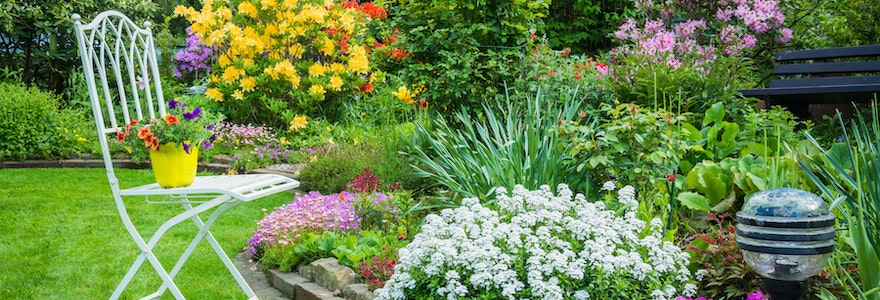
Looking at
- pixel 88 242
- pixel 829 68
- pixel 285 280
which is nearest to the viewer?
pixel 285 280

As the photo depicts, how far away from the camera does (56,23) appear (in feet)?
29.9

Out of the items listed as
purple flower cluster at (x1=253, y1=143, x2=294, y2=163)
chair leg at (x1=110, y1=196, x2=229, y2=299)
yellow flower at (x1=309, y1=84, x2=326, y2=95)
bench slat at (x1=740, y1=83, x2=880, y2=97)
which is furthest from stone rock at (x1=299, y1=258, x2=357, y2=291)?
yellow flower at (x1=309, y1=84, x2=326, y2=95)

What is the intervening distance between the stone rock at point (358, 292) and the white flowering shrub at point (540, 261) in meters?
0.59

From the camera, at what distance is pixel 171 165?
3078 mm

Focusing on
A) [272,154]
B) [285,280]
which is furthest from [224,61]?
[285,280]

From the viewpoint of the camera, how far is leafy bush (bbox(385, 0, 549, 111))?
5.79m

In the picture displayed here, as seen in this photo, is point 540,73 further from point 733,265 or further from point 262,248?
point 733,265

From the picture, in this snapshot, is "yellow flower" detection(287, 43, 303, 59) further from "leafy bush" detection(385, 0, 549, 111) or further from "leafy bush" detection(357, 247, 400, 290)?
"leafy bush" detection(357, 247, 400, 290)

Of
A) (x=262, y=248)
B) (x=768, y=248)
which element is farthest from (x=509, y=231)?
(x=262, y=248)

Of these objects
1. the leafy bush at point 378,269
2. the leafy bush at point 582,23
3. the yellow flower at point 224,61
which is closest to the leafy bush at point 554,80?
the leafy bush at point 378,269

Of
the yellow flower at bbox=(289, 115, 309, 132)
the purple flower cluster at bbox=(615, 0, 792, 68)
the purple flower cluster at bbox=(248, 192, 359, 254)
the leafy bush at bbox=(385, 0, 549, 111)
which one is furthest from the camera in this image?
the yellow flower at bbox=(289, 115, 309, 132)

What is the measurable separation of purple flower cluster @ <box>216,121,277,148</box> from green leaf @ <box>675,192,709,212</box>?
16.2 feet

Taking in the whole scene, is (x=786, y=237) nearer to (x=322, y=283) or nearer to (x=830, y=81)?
(x=322, y=283)

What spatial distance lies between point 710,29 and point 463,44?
328 cm
